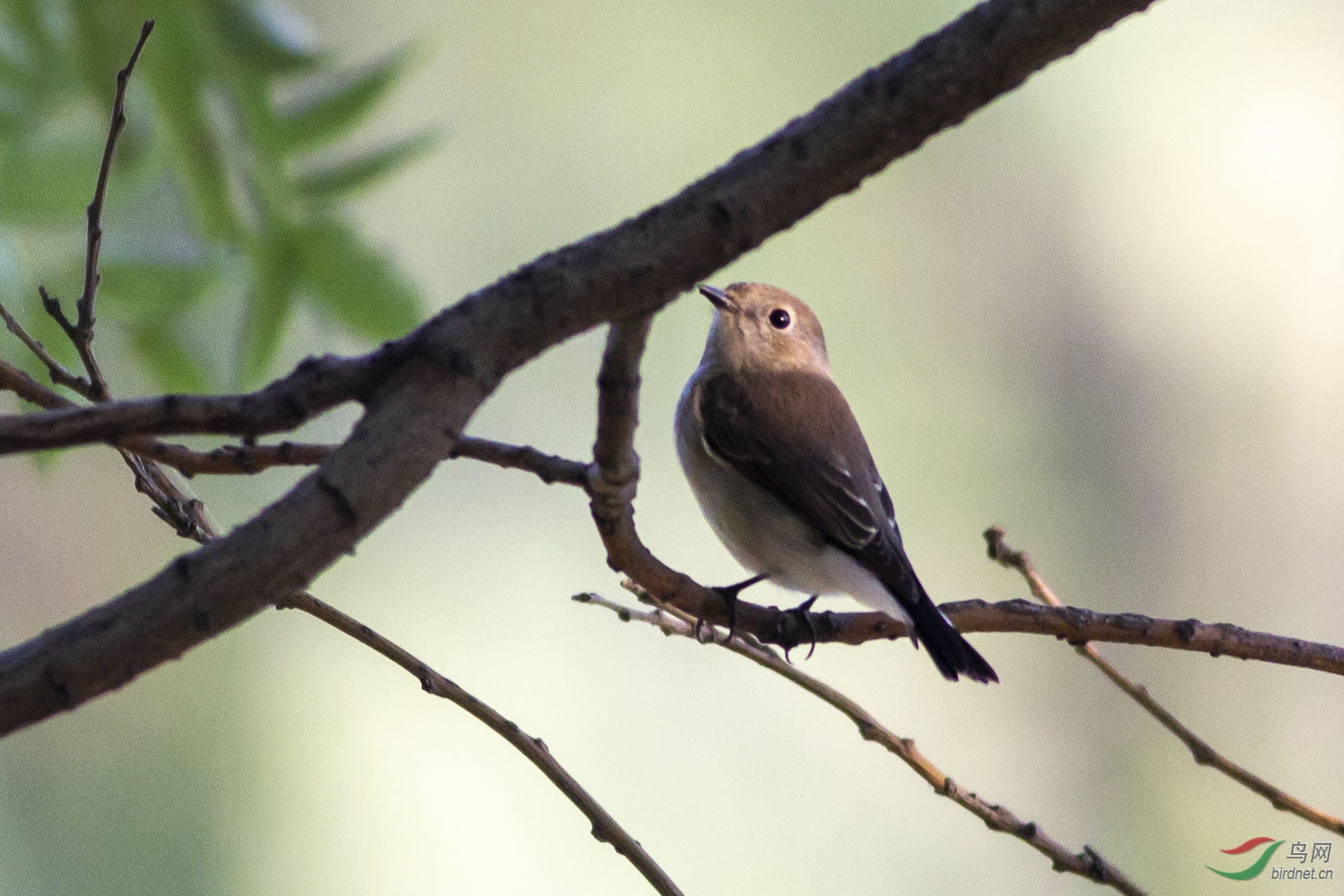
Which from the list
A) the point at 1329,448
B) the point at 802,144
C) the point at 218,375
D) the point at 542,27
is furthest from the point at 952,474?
the point at 802,144

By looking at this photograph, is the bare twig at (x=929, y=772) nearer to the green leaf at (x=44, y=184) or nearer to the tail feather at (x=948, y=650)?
the tail feather at (x=948, y=650)

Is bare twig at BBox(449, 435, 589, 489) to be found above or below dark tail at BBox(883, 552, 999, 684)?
below

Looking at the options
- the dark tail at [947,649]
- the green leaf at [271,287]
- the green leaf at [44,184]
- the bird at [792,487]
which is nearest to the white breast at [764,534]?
the bird at [792,487]

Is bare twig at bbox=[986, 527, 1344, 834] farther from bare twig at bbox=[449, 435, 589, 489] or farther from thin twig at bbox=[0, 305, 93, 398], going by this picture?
thin twig at bbox=[0, 305, 93, 398]

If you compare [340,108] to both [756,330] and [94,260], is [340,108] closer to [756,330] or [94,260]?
[94,260]

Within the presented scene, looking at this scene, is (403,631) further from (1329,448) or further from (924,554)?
(1329,448)

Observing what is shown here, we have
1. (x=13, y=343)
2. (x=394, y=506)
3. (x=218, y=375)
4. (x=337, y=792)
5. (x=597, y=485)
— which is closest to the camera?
(x=394, y=506)

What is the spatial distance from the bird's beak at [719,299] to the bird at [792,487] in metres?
0.20

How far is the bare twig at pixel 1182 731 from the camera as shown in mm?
1266

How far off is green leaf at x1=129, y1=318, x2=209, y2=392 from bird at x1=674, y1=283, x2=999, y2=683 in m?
0.79

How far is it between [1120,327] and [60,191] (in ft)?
9.97

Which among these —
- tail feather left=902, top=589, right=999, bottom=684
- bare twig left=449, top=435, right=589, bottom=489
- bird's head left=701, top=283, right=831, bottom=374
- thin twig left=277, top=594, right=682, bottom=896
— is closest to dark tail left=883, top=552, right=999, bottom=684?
Result: tail feather left=902, top=589, right=999, bottom=684

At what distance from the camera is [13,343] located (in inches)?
54.9

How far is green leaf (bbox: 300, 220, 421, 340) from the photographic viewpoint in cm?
150
